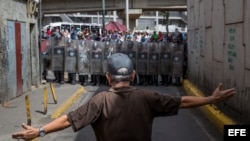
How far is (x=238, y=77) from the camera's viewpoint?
362 inches

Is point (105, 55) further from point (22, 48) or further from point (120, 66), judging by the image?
point (120, 66)

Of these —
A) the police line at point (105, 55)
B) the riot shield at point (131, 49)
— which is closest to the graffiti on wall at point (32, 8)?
the police line at point (105, 55)

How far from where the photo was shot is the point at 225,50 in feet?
34.4

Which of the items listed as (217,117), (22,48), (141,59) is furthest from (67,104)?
(141,59)

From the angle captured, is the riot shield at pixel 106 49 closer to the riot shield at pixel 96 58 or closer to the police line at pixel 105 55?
the police line at pixel 105 55

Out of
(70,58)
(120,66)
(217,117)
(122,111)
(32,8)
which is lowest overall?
(217,117)

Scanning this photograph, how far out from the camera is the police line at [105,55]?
61.5 feet

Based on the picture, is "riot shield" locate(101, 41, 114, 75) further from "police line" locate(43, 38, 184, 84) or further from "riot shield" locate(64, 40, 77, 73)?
"riot shield" locate(64, 40, 77, 73)

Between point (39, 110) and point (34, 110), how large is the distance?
0.13 meters

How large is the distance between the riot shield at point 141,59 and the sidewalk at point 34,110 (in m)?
2.93

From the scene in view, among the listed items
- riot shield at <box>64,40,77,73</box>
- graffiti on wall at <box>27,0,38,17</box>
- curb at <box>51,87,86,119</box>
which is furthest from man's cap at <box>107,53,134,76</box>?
riot shield at <box>64,40,77,73</box>

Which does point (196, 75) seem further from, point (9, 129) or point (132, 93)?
point (132, 93)

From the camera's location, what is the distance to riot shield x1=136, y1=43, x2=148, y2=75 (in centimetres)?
1877

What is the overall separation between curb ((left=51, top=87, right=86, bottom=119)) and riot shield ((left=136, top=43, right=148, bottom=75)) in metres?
2.79
